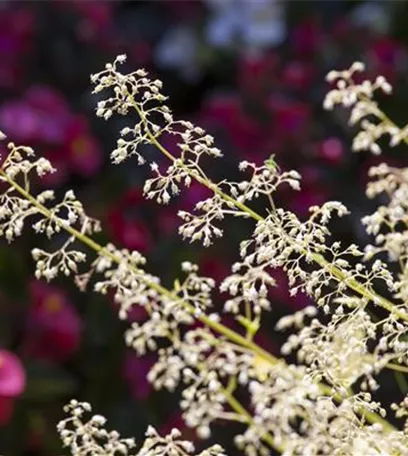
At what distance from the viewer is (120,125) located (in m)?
1.59

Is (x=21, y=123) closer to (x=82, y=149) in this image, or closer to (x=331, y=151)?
(x=82, y=149)

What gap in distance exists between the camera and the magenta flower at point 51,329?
135 cm

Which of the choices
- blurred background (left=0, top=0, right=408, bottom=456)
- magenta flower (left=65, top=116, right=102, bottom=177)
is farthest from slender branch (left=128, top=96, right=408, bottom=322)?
magenta flower (left=65, top=116, right=102, bottom=177)

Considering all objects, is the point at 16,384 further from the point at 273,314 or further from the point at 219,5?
the point at 219,5

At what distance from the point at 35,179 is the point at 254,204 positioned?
24cm

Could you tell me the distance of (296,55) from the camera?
175 cm

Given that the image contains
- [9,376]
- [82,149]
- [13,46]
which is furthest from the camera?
[13,46]

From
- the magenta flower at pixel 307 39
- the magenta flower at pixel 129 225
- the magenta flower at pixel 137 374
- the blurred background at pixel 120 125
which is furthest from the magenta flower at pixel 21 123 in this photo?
the magenta flower at pixel 307 39

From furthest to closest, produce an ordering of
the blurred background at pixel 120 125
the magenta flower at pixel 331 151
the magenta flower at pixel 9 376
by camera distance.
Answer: the magenta flower at pixel 331 151 → the blurred background at pixel 120 125 → the magenta flower at pixel 9 376

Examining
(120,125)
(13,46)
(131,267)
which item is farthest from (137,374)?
(131,267)

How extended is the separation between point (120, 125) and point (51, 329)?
33cm

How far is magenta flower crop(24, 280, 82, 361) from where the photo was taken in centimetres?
135

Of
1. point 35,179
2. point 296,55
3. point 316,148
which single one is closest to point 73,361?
point 35,179

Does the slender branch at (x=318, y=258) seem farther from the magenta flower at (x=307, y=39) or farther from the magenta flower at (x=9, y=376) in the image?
the magenta flower at (x=307, y=39)
